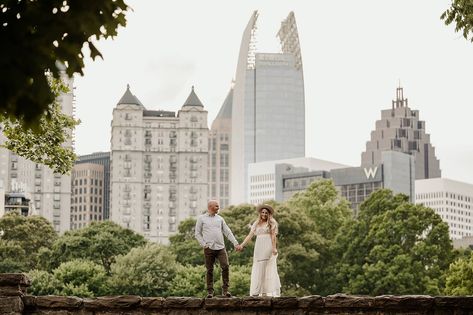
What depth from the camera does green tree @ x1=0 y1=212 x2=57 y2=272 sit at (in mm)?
102250

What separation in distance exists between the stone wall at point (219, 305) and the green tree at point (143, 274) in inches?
2548

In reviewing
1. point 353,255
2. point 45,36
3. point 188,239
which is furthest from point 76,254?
point 45,36

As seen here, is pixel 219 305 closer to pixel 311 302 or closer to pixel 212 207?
pixel 311 302

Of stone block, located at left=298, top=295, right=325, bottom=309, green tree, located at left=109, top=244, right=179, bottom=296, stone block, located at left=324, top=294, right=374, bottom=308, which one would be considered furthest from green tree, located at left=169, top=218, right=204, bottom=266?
stone block, located at left=324, top=294, right=374, bottom=308

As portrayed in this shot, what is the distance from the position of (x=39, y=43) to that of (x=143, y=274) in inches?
3017

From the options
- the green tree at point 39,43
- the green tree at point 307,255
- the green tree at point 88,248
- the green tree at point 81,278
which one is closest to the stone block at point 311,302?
the green tree at point 39,43

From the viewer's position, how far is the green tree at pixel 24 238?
102250 millimetres

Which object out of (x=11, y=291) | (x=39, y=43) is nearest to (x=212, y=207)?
(x=11, y=291)

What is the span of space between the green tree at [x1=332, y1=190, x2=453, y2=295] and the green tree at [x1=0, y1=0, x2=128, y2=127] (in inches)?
2745

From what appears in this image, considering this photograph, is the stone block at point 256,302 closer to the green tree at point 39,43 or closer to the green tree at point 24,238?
the green tree at point 39,43

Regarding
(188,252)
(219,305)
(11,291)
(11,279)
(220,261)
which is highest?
(220,261)

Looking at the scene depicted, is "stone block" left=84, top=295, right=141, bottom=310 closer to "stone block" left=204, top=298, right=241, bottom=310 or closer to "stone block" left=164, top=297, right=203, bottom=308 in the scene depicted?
"stone block" left=164, top=297, right=203, bottom=308

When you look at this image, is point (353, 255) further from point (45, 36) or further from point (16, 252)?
point (45, 36)

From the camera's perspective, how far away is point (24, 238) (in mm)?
109688
